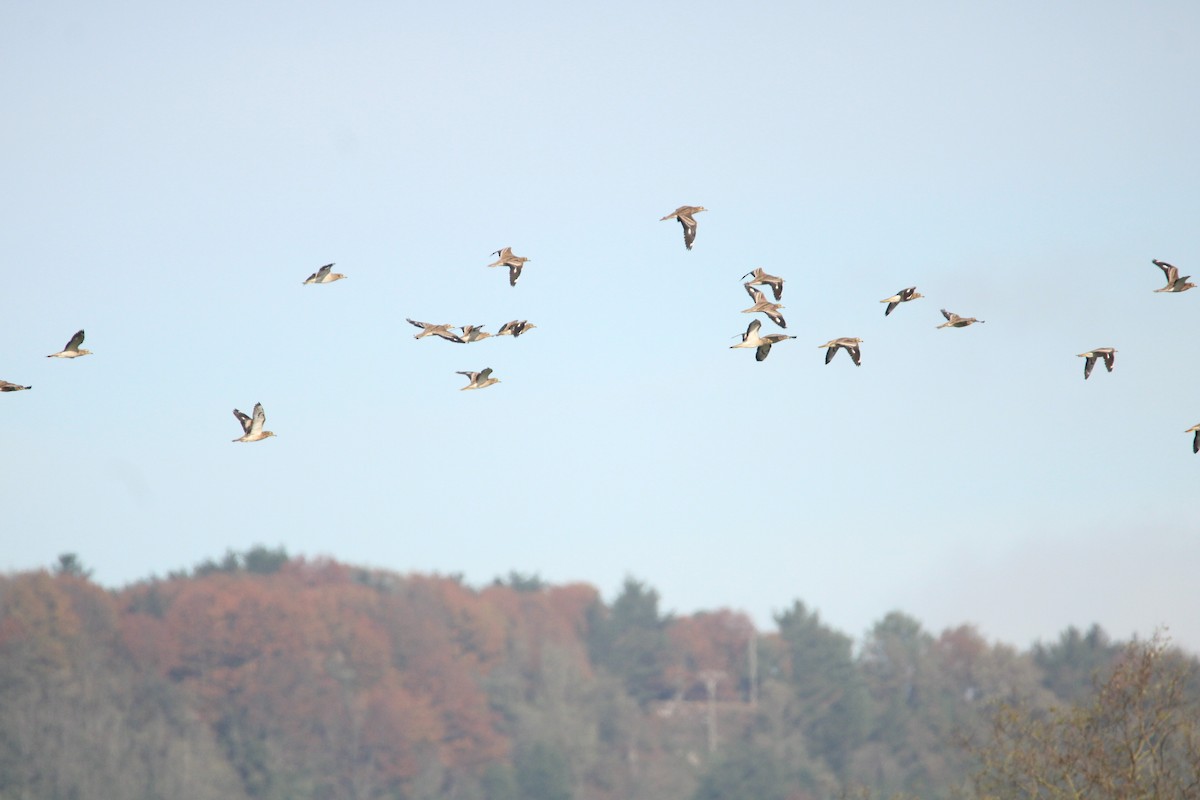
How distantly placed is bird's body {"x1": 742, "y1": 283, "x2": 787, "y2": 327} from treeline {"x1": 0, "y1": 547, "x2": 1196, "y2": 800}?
67.1 metres

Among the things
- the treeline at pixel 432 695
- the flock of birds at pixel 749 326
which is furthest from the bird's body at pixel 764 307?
the treeline at pixel 432 695

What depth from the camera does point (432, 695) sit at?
417ft

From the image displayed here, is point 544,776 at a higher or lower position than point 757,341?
lower

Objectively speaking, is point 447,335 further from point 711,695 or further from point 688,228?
point 711,695

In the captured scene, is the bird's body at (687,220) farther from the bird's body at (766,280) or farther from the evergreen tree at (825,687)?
the evergreen tree at (825,687)

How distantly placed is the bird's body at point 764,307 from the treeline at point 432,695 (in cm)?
6714

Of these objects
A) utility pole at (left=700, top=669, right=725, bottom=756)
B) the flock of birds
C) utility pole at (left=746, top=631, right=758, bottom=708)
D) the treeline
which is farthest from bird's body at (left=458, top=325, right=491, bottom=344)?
utility pole at (left=746, top=631, right=758, bottom=708)

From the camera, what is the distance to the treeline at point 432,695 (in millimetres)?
105625

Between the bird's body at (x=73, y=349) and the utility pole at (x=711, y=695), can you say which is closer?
the bird's body at (x=73, y=349)

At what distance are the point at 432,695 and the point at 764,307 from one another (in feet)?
316

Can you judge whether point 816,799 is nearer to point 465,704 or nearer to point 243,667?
point 465,704

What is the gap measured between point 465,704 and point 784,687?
23.6 meters

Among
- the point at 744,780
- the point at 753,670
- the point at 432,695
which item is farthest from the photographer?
the point at 753,670

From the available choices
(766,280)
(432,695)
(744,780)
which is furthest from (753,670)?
(766,280)
